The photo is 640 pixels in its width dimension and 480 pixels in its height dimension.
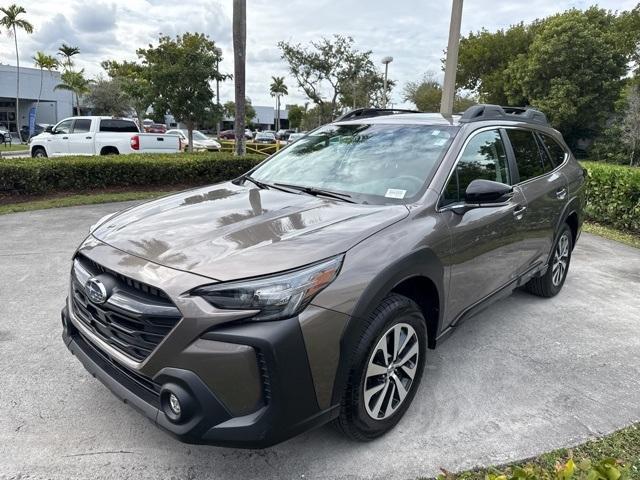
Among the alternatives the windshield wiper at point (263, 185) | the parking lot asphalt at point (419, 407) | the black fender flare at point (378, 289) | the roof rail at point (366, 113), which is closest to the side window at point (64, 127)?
the parking lot asphalt at point (419, 407)

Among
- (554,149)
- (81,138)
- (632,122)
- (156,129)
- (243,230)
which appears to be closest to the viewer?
(243,230)

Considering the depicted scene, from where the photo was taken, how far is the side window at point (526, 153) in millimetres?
3914

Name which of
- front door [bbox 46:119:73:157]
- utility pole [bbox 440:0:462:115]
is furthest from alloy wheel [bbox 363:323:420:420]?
front door [bbox 46:119:73:157]

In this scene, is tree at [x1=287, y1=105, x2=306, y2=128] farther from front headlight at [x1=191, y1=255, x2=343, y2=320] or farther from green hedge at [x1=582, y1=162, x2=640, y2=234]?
front headlight at [x1=191, y1=255, x2=343, y2=320]


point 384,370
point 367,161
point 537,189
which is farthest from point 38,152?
point 384,370

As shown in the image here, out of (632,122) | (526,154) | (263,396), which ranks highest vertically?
(632,122)

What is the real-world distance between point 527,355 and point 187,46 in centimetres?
1509

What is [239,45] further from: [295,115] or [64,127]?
[295,115]

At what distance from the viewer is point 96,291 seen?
2268 mm

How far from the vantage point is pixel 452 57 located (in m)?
8.86

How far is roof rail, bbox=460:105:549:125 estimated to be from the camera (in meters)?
3.58

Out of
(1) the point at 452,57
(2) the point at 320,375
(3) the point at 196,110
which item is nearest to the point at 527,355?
(2) the point at 320,375

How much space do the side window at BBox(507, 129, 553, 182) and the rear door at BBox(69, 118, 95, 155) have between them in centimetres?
1401

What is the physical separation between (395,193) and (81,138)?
14.8 meters
